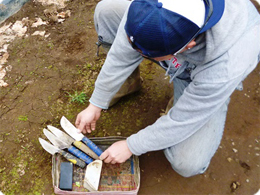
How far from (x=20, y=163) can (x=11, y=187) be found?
170mm

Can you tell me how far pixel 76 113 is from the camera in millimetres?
1941

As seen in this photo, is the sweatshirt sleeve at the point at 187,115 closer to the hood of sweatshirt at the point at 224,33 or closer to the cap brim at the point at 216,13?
the hood of sweatshirt at the point at 224,33

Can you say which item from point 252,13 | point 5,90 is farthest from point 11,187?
point 252,13

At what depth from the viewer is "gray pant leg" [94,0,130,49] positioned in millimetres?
1579

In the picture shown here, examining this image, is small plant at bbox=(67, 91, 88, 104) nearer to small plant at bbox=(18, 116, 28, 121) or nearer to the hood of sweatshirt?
small plant at bbox=(18, 116, 28, 121)

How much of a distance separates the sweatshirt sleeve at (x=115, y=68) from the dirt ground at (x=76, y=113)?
0.48 metres

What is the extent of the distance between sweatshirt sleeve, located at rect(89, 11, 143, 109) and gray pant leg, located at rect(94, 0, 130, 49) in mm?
279

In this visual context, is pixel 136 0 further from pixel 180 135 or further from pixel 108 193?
pixel 108 193

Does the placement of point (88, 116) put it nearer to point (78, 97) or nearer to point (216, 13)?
point (78, 97)

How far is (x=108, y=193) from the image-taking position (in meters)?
1.46

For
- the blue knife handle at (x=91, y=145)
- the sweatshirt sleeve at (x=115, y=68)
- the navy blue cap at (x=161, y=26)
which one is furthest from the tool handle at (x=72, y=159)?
the navy blue cap at (x=161, y=26)

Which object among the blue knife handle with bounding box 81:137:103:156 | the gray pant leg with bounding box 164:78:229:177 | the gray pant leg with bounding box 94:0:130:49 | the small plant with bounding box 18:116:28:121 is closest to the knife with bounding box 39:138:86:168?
the blue knife handle with bounding box 81:137:103:156

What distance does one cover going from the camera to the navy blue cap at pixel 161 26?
820 millimetres

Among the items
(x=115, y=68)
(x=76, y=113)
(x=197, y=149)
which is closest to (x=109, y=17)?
(x=115, y=68)
